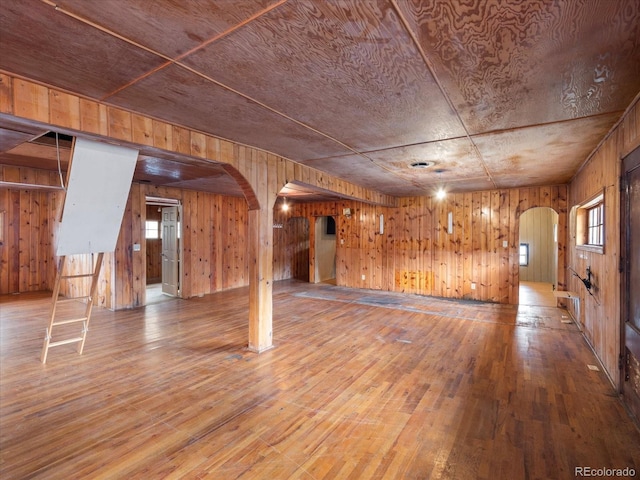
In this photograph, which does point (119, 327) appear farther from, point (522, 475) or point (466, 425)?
point (522, 475)

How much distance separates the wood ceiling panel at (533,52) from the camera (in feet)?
4.58

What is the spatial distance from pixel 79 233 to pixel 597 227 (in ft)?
20.7

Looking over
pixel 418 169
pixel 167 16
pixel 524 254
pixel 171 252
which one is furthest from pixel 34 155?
pixel 524 254

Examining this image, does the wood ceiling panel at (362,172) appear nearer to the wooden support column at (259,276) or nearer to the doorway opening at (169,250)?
the wooden support column at (259,276)

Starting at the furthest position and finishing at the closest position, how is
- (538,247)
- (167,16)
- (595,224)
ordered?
(538,247), (595,224), (167,16)

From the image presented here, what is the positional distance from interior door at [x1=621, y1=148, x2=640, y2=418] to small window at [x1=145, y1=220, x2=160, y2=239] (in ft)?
36.1

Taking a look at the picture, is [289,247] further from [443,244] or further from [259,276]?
[259,276]

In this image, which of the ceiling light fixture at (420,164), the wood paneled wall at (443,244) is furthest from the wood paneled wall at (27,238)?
the ceiling light fixture at (420,164)

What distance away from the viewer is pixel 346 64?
1.85 metres

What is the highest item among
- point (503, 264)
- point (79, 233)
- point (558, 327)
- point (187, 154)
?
point (187, 154)

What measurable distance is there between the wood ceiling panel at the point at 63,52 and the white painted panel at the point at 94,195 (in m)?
0.71

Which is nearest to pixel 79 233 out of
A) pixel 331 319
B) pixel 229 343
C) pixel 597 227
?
pixel 229 343

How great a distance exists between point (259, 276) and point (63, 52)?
264 cm

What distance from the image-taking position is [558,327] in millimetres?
4898
